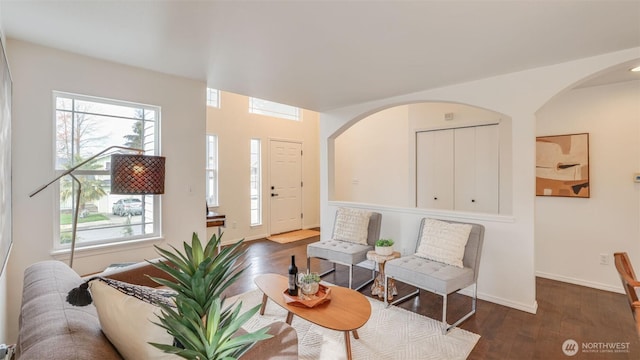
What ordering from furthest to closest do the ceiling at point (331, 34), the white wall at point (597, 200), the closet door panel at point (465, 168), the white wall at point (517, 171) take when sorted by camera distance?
the closet door panel at point (465, 168) < the white wall at point (597, 200) < the white wall at point (517, 171) < the ceiling at point (331, 34)

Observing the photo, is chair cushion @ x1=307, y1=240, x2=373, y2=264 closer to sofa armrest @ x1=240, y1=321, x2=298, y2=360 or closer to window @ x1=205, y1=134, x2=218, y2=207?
sofa armrest @ x1=240, y1=321, x2=298, y2=360

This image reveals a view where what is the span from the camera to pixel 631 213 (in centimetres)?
316

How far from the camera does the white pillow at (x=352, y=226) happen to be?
12.2 feet

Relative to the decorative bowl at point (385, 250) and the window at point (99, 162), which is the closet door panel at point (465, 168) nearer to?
the decorative bowl at point (385, 250)

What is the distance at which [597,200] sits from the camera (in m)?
3.36

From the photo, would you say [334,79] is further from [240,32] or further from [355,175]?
[355,175]

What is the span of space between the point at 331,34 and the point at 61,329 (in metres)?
2.14

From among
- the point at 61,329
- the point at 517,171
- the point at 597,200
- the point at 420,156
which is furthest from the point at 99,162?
the point at 597,200

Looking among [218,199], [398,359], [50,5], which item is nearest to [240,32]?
[50,5]

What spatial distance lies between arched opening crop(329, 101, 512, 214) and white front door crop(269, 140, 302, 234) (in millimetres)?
955

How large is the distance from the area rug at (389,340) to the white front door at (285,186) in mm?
3556

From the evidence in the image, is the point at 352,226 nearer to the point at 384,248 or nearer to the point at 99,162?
the point at 384,248

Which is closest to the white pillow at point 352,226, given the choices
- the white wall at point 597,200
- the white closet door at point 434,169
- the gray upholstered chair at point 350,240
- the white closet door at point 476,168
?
the gray upholstered chair at point 350,240

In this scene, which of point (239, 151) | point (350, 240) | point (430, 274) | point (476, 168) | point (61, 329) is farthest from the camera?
point (239, 151)
